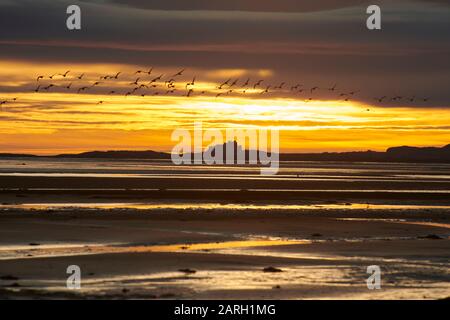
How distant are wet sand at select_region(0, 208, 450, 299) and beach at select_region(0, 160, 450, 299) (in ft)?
0.12

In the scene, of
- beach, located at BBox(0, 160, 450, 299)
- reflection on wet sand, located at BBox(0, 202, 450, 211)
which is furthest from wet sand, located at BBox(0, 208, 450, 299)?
reflection on wet sand, located at BBox(0, 202, 450, 211)

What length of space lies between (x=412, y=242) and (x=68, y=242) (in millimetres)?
Answer: 12073

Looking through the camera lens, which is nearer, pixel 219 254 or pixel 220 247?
pixel 219 254

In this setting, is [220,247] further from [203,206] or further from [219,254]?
[203,206]

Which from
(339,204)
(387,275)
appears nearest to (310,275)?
(387,275)

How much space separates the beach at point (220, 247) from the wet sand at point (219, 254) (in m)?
0.04

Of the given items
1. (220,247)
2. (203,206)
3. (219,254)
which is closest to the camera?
(219,254)

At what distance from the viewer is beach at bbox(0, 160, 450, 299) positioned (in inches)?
827

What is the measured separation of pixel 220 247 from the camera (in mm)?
Result: 28859

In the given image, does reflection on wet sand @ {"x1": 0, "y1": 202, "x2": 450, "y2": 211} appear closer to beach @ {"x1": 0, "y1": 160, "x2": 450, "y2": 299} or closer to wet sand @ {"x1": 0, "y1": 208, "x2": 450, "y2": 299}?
beach @ {"x1": 0, "y1": 160, "x2": 450, "y2": 299}

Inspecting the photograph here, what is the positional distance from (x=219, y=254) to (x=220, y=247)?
1.88 meters

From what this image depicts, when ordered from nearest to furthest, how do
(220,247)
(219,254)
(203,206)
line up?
(219,254) → (220,247) → (203,206)

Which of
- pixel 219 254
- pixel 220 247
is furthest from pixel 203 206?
pixel 219 254
